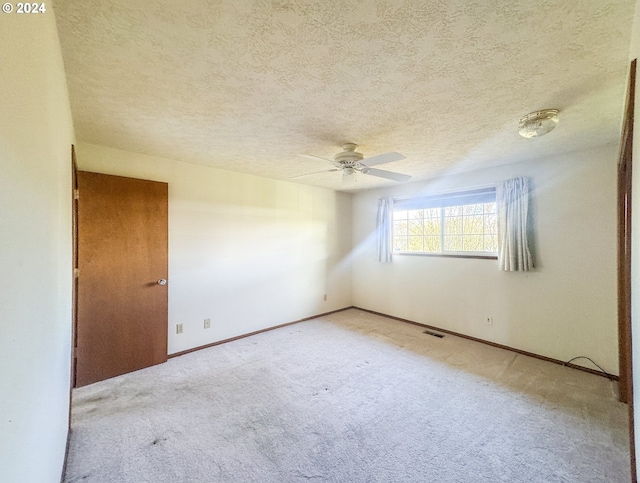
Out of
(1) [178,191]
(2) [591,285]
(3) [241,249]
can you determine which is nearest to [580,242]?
(2) [591,285]

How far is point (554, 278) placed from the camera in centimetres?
302

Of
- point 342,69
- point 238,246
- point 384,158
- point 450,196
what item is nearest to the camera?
point 342,69

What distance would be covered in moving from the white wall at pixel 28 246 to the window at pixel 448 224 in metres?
4.12

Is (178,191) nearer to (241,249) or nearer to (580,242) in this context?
(241,249)

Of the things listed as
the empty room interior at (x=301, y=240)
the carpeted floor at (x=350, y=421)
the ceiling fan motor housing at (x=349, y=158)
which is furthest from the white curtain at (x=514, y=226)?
the ceiling fan motor housing at (x=349, y=158)

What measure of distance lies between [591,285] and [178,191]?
4706mm

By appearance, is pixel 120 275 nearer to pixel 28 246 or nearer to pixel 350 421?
pixel 28 246

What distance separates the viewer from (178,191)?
10.6 feet

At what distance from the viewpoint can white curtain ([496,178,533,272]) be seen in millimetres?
3146

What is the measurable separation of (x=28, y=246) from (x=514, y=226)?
4.04 metres

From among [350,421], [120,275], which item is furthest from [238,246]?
[350,421]

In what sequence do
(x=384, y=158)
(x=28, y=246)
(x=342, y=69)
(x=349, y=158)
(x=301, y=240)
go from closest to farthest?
(x=28, y=246)
(x=342, y=69)
(x=384, y=158)
(x=349, y=158)
(x=301, y=240)

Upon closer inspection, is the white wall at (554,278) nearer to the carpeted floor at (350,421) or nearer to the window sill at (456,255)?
the window sill at (456,255)

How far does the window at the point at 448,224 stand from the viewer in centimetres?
362
